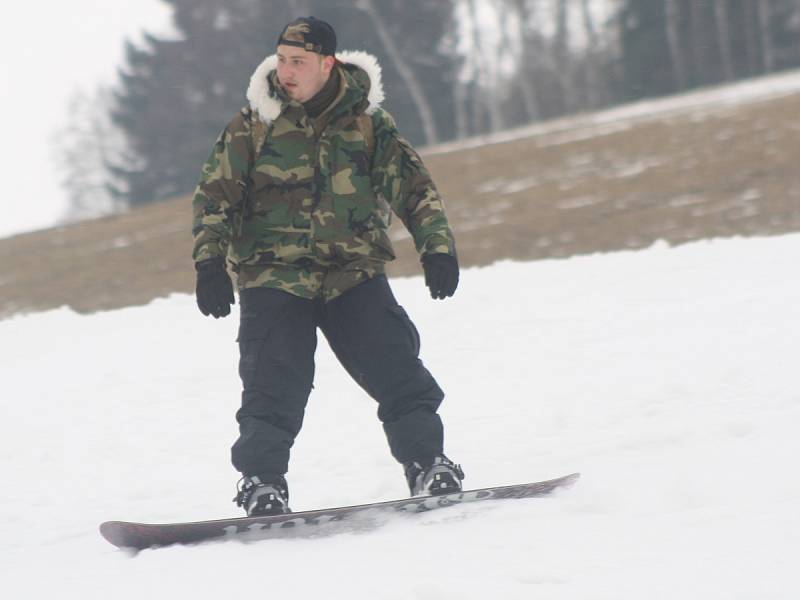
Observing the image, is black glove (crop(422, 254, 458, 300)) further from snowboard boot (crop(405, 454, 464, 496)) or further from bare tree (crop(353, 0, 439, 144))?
bare tree (crop(353, 0, 439, 144))

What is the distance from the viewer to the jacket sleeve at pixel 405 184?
4.04 m

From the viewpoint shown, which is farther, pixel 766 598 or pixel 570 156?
pixel 570 156

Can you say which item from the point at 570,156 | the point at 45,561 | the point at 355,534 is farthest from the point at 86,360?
the point at 570,156

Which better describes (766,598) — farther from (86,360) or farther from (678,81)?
(678,81)

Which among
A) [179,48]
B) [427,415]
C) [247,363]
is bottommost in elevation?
[427,415]

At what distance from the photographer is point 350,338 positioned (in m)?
4.03

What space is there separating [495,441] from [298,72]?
238 cm

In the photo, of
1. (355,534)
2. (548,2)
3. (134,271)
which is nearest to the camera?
(355,534)

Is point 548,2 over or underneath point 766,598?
over

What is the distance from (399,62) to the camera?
3816 cm

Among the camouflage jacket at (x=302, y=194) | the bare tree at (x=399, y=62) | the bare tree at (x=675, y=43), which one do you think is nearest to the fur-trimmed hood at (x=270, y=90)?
the camouflage jacket at (x=302, y=194)

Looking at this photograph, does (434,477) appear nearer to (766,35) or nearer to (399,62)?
(399,62)

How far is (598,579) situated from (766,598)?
0.44 metres

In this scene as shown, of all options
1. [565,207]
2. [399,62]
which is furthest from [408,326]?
[399,62]
